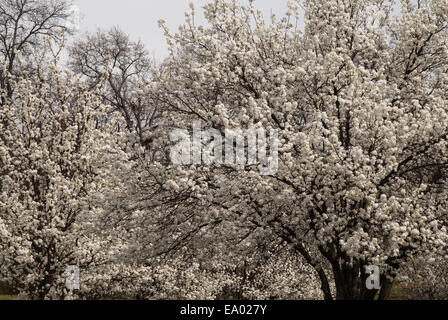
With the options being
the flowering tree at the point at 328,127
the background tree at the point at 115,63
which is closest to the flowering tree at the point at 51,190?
the flowering tree at the point at 328,127

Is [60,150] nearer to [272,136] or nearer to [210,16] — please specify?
[210,16]

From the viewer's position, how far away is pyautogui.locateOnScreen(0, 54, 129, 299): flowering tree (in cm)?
1116

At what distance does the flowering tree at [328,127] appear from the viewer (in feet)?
30.0

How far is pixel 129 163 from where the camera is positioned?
10438mm

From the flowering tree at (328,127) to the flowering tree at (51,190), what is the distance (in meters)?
2.19

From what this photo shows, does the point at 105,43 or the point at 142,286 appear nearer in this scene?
the point at 142,286

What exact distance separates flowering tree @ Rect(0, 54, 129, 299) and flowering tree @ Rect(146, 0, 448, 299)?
2188 millimetres

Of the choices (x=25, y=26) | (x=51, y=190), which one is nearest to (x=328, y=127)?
(x=51, y=190)

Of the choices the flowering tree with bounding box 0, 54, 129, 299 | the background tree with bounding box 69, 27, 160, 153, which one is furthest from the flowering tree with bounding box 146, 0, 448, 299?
the background tree with bounding box 69, 27, 160, 153

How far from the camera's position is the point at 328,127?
32.8 feet

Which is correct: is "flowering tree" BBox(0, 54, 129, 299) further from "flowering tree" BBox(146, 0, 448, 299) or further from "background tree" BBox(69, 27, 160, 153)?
"background tree" BBox(69, 27, 160, 153)

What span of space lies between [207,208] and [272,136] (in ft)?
6.14

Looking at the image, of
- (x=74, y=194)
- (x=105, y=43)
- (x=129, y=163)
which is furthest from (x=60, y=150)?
(x=105, y=43)

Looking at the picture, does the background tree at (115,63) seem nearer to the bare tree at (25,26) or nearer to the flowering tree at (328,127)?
the bare tree at (25,26)
